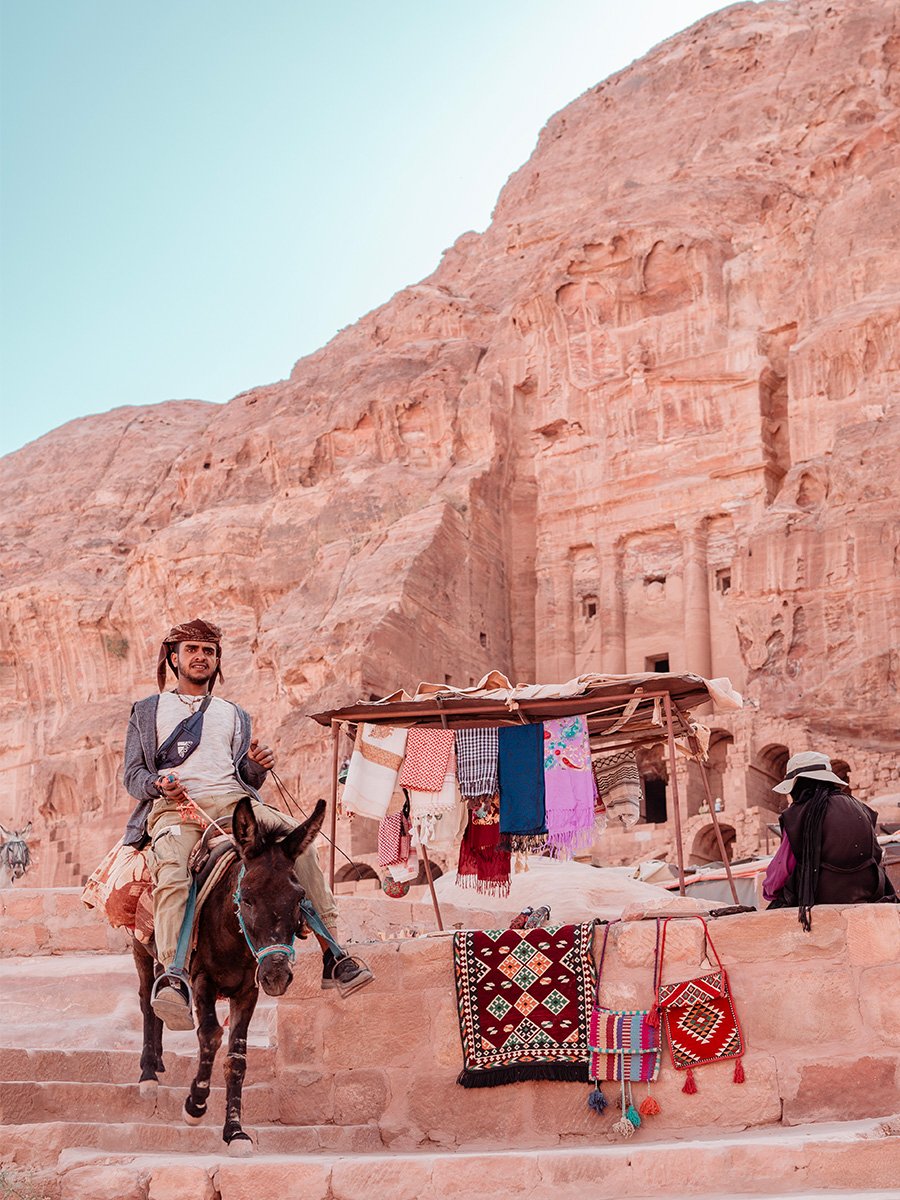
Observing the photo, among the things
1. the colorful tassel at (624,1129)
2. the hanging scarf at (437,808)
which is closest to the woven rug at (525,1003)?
the colorful tassel at (624,1129)

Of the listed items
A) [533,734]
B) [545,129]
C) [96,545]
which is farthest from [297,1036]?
[545,129]

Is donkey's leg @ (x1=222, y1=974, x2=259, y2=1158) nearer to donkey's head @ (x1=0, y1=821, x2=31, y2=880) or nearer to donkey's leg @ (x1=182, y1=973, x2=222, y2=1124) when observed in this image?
donkey's leg @ (x1=182, y1=973, x2=222, y2=1124)

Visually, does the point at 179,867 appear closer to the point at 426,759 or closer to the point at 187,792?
the point at 187,792

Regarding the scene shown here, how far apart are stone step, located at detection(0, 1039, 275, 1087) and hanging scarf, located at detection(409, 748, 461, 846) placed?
12.8ft

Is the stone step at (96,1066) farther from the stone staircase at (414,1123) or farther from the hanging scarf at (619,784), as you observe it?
the hanging scarf at (619,784)

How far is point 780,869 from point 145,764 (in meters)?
3.77

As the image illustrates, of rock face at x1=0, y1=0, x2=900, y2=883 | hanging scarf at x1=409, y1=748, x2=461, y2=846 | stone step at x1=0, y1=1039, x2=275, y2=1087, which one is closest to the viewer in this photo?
stone step at x1=0, y1=1039, x2=275, y2=1087

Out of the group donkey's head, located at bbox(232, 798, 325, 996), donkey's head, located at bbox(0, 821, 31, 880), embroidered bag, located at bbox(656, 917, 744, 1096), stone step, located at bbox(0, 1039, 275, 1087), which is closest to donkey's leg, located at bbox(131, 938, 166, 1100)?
stone step, located at bbox(0, 1039, 275, 1087)

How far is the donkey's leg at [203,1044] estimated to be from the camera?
24.5ft

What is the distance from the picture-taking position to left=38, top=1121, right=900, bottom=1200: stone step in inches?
263

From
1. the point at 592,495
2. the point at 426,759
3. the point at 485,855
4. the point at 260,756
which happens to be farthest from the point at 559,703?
the point at 592,495

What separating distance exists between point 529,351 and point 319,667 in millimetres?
12482

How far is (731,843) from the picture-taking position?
2966cm

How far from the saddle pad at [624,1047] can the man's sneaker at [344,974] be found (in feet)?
4.26
